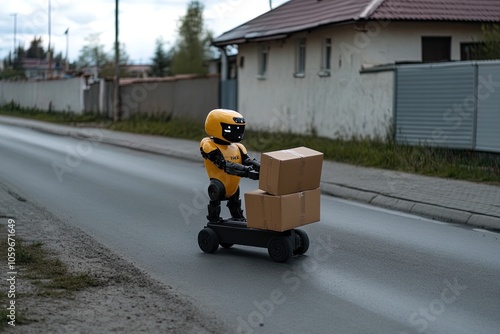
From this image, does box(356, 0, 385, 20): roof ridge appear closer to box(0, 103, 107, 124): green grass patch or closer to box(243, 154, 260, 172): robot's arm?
box(243, 154, 260, 172): robot's arm

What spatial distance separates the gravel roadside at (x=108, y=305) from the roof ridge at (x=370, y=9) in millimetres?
14509

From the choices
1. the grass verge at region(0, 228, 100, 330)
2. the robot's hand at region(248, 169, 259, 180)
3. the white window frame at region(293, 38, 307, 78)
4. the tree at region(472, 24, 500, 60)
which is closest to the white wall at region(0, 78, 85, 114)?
the white window frame at region(293, 38, 307, 78)

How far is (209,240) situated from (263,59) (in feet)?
72.3

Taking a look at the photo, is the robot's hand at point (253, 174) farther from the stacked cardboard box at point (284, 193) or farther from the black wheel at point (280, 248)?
the black wheel at point (280, 248)

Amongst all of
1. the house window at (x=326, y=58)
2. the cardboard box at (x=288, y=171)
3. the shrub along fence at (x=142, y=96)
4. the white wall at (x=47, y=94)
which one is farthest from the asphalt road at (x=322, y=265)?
the white wall at (x=47, y=94)

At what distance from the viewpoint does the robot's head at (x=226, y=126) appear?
8602 mm

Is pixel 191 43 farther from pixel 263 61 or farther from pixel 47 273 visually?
pixel 47 273

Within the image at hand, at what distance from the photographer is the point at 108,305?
6.62m

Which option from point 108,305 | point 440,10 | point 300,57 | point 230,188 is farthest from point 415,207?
point 300,57

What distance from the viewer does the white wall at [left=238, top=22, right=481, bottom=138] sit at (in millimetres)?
22094

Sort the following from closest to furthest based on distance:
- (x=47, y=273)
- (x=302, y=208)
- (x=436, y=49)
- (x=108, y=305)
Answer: (x=108, y=305) → (x=47, y=273) → (x=302, y=208) → (x=436, y=49)

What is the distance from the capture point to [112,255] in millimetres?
8828

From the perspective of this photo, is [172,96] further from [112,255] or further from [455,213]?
[112,255]

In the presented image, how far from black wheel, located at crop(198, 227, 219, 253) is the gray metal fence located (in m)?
9.20
